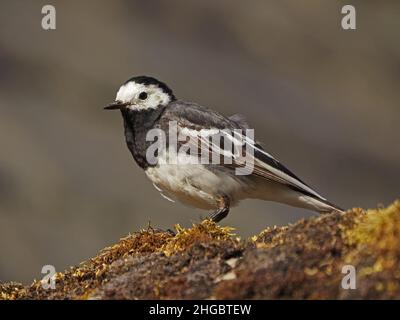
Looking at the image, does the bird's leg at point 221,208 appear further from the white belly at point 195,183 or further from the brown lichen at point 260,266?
the brown lichen at point 260,266

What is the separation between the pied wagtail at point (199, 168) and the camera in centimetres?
804

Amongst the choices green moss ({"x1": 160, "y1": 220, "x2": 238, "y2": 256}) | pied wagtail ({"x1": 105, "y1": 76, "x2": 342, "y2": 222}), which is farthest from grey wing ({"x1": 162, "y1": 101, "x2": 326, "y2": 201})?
green moss ({"x1": 160, "y1": 220, "x2": 238, "y2": 256})

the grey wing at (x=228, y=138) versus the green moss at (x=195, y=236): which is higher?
the grey wing at (x=228, y=138)

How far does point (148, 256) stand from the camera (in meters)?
5.82

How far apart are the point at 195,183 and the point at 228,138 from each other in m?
0.75

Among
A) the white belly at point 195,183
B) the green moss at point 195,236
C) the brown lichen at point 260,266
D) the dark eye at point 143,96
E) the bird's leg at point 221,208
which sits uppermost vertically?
the dark eye at point 143,96

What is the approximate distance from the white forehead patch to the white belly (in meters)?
0.95

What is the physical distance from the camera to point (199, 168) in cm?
805

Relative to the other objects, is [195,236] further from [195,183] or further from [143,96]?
[143,96]

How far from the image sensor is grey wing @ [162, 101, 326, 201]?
27.1ft

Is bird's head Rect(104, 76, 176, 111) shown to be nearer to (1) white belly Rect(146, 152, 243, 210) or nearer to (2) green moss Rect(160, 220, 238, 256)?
(1) white belly Rect(146, 152, 243, 210)

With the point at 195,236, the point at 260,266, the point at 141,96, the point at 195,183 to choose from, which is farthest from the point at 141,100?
the point at 260,266

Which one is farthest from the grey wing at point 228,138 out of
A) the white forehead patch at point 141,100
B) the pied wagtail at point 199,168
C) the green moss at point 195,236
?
the green moss at point 195,236
